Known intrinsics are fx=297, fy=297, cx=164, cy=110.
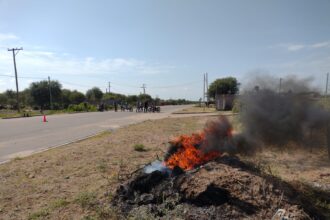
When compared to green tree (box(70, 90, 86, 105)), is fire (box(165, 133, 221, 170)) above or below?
below

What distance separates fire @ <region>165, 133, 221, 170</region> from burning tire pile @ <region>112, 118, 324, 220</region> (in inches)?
1.0

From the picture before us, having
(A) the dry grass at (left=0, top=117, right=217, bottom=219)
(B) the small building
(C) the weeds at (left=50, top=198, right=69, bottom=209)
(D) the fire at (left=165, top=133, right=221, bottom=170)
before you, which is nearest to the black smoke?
(D) the fire at (left=165, top=133, right=221, bottom=170)

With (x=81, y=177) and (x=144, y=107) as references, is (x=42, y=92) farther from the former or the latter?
(x=81, y=177)

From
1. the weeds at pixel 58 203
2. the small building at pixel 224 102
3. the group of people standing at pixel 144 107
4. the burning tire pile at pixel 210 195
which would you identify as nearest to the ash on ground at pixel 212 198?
the burning tire pile at pixel 210 195

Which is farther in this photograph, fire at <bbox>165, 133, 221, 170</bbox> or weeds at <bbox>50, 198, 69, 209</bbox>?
fire at <bbox>165, 133, 221, 170</bbox>

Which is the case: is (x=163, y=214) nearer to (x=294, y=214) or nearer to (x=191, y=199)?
(x=191, y=199)

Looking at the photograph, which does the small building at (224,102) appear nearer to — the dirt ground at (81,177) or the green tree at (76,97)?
the dirt ground at (81,177)

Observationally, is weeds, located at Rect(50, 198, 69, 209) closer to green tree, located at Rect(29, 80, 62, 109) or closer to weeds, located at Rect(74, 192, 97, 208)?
weeds, located at Rect(74, 192, 97, 208)

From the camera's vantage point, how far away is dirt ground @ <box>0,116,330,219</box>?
4984mm

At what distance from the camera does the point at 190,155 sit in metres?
6.04

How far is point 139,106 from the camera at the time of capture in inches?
1858

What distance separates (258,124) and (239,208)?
180 cm

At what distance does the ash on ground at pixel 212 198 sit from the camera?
162 inches

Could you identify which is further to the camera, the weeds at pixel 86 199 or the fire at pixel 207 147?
the fire at pixel 207 147
